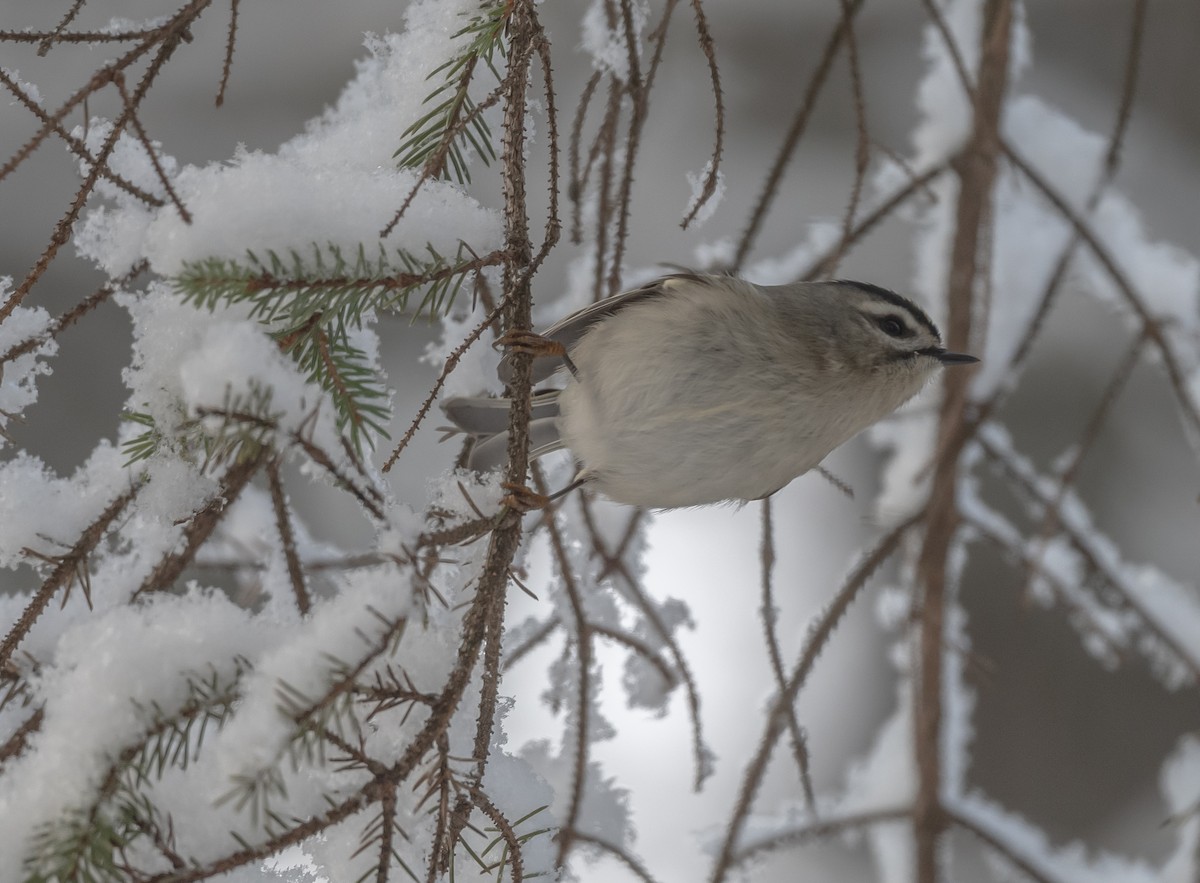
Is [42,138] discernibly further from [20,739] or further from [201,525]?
[20,739]

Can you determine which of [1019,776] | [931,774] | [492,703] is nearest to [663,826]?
[1019,776]

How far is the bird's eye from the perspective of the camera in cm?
147

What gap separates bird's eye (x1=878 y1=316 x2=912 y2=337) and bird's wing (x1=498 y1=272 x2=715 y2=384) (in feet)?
0.88

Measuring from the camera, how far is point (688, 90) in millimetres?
3031

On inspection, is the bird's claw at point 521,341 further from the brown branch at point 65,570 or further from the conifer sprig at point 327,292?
the brown branch at point 65,570

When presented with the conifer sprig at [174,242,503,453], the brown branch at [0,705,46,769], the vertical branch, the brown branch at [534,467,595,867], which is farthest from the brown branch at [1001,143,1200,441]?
the brown branch at [0,705,46,769]

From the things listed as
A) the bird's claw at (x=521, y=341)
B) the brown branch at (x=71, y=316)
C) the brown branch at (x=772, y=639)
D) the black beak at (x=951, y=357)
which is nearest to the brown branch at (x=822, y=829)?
the brown branch at (x=772, y=639)

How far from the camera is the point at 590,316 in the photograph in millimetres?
1482

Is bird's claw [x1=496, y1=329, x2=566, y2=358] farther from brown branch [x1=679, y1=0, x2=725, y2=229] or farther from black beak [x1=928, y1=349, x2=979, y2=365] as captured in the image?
black beak [x1=928, y1=349, x2=979, y2=365]

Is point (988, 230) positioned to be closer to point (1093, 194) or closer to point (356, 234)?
point (1093, 194)

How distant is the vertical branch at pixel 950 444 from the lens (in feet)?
5.54

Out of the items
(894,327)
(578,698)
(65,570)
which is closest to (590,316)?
(894,327)

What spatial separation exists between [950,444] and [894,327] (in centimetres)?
34

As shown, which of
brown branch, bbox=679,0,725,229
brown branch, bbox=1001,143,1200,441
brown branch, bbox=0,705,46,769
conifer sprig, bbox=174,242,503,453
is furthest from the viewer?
brown branch, bbox=1001,143,1200,441
